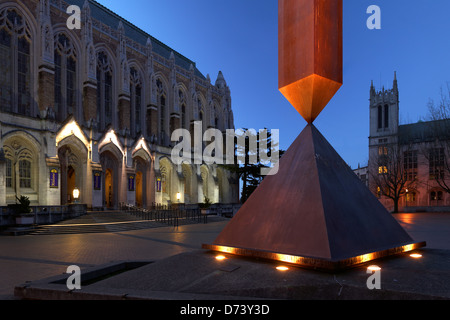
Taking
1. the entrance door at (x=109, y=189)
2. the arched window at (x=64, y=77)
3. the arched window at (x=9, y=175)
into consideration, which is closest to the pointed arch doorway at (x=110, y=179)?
the entrance door at (x=109, y=189)

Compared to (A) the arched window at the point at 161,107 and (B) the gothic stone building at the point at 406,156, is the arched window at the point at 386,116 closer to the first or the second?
(B) the gothic stone building at the point at 406,156

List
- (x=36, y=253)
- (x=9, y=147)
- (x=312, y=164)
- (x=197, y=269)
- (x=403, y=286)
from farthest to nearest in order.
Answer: (x=9, y=147), (x=36, y=253), (x=312, y=164), (x=197, y=269), (x=403, y=286)

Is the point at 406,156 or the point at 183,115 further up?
the point at 183,115

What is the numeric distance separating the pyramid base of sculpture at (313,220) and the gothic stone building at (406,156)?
41453mm

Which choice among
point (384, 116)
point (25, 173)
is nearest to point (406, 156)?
point (384, 116)

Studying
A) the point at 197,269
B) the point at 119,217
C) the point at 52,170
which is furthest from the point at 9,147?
the point at 197,269

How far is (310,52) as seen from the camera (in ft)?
22.3

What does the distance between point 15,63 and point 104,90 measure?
8727 millimetres

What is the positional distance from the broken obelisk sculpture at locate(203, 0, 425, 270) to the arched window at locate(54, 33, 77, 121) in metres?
24.7

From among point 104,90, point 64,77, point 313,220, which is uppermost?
point 64,77

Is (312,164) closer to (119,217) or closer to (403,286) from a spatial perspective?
(403,286)

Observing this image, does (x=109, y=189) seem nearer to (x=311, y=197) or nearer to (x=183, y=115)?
(x=183, y=115)

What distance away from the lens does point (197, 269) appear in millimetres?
5500
